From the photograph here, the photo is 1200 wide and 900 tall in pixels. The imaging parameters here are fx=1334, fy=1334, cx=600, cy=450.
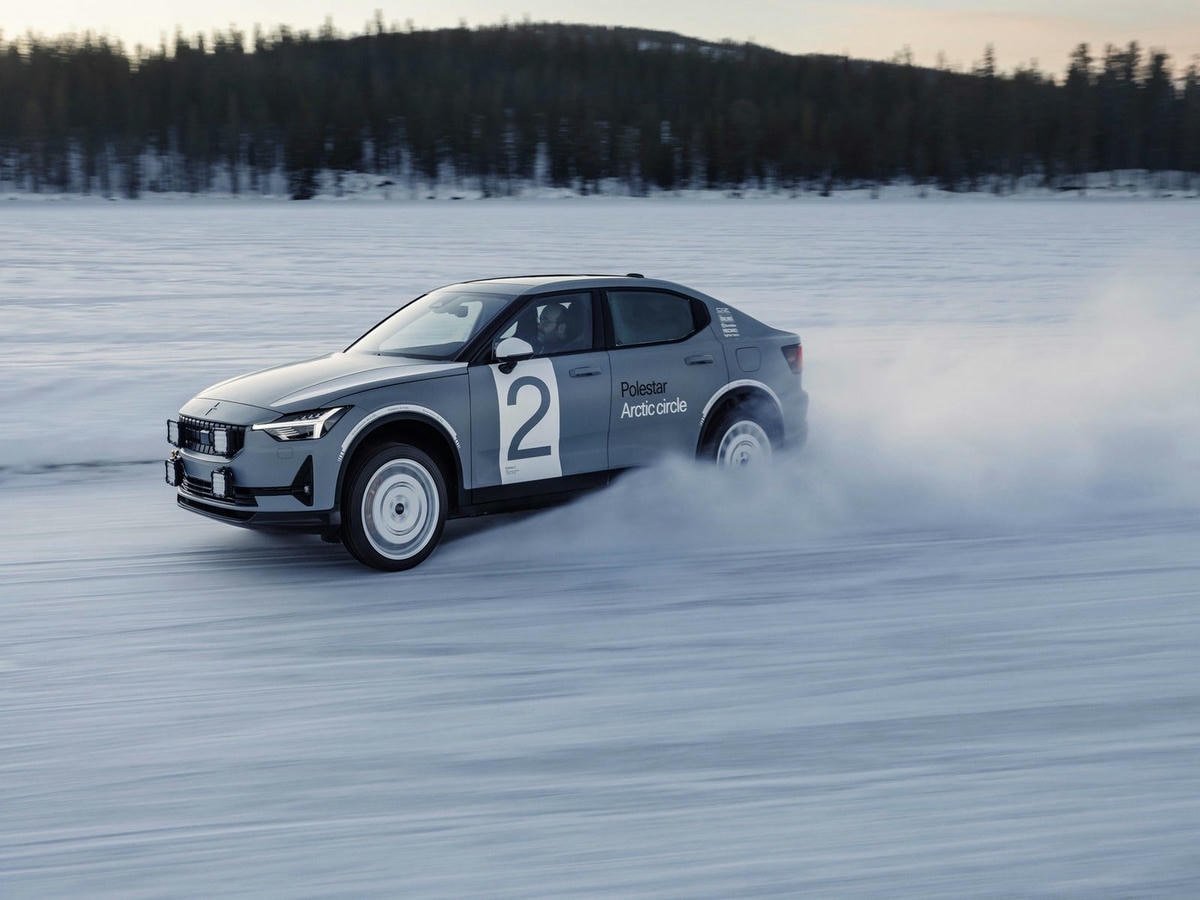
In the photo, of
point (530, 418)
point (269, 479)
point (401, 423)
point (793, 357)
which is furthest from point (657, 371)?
point (269, 479)

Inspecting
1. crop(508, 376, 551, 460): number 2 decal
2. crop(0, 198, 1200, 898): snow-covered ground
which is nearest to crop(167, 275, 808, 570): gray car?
crop(508, 376, 551, 460): number 2 decal

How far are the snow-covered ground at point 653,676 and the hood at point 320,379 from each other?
98 centimetres

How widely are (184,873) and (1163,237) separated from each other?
49.4 meters

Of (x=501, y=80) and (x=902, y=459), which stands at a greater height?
(x=501, y=80)

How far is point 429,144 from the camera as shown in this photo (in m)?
144

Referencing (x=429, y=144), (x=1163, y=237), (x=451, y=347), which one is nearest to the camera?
(x=451, y=347)

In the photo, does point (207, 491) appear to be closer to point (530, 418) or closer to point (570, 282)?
point (530, 418)

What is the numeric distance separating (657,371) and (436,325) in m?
1.44

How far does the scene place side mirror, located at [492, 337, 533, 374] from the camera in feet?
25.5

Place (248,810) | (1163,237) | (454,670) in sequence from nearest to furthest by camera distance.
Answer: (248,810)
(454,670)
(1163,237)

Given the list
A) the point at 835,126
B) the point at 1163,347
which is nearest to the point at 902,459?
the point at 1163,347

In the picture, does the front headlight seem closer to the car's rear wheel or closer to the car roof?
the car roof

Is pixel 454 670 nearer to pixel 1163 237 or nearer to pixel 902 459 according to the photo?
pixel 902 459

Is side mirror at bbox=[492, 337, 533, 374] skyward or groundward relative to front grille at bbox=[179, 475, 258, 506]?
skyward
